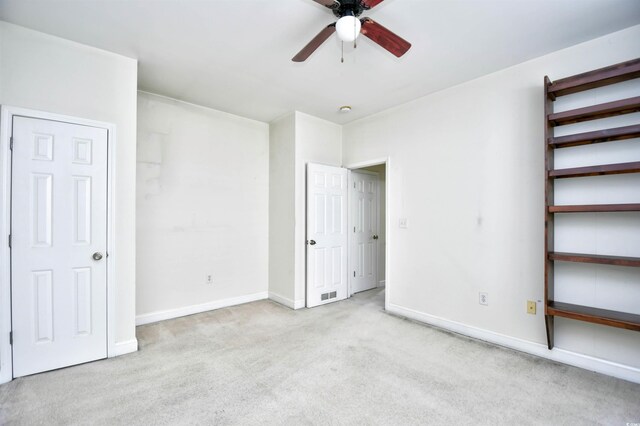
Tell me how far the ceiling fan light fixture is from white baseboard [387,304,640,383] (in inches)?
118

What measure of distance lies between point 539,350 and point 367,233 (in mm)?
2828

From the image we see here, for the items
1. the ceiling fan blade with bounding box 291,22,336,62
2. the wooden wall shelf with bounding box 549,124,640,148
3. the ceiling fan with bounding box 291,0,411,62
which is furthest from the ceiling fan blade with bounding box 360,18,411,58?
the wooden wall shelf with bounding box 549,124,640,148

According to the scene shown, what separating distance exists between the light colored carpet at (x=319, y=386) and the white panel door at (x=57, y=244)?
245 millimetres

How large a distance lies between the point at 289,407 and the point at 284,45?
279 cm

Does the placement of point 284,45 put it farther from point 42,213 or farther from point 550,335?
point 550,335

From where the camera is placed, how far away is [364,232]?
16.4 ft

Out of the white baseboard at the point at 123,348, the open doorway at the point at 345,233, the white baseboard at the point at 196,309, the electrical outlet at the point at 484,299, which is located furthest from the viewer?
the open doorway at the point at 345,233

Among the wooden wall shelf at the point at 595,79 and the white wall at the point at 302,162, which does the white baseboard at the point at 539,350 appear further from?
the wooden wall shelf at the point at 595,79

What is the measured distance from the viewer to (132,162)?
9.05 feet

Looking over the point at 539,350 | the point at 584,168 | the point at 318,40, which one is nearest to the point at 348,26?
the point at 318,40

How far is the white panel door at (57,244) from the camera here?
A: 2287 millimetres

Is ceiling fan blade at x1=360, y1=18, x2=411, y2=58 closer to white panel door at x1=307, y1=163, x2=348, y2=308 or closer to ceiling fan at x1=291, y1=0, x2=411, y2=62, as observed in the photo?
ceiling fan at x1=291, y1=0, x2=411, y2=62

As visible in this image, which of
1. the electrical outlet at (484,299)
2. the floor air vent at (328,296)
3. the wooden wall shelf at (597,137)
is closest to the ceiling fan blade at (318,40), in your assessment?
the wooden wall shelf at (597,137)

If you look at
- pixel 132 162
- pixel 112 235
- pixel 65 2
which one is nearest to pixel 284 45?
pixel 65 2
